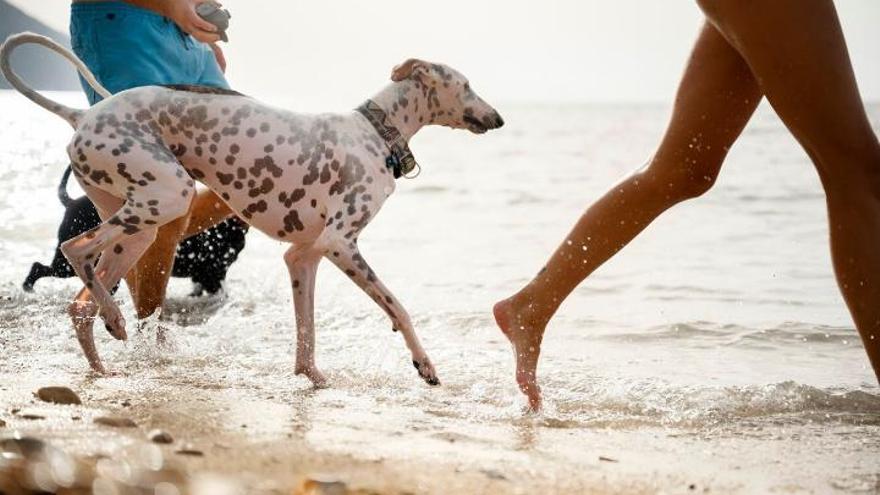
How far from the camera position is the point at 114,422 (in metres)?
2.94

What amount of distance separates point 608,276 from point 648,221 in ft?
12.8

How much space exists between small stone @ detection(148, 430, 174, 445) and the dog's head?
214cm

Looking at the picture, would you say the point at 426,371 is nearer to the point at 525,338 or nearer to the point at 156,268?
the point at 525,338

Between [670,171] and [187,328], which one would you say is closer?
[670,171]

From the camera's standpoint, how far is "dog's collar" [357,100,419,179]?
14.5 ft

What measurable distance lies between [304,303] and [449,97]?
1.03 m

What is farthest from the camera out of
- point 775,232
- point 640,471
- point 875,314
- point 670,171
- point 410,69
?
point 775,232

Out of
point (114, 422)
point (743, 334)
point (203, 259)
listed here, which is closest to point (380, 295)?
point (114, 422)

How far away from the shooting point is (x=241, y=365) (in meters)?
4.71

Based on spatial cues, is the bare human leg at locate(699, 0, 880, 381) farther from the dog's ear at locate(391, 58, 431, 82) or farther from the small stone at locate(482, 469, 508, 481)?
the dog's ear at locate(391, 58, 431, 82)

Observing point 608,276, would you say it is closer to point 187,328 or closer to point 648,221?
point 187,328

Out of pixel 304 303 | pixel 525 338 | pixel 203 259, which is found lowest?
pixel 203 259

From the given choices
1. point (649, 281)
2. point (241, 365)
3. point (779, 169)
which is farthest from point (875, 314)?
point (779, 169)

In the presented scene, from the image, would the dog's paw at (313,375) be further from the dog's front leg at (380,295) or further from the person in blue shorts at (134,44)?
the person in blue shorts at (134,44)
